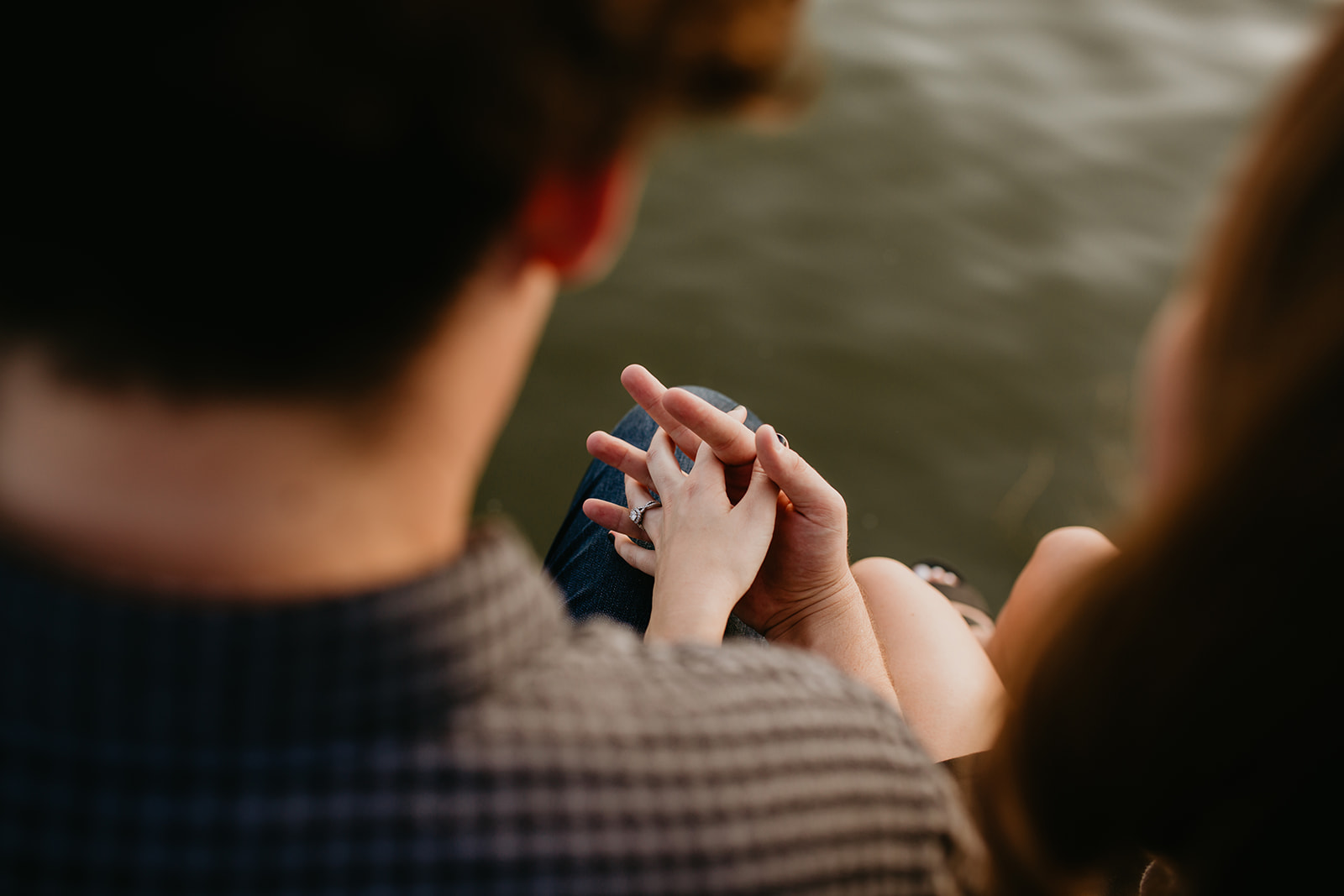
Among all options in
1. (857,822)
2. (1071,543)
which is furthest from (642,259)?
(857,822)

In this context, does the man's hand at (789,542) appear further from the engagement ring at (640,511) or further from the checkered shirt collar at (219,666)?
the checkered shirt collar at (219,666)

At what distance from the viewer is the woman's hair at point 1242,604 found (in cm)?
46

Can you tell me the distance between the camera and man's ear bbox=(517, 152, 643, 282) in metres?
0.42

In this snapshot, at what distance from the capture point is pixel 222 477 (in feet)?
1.31

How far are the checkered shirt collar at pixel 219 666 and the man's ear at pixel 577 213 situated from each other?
0.17m

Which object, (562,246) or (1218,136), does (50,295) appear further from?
(1218,136)

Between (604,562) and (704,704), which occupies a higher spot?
(704,704)

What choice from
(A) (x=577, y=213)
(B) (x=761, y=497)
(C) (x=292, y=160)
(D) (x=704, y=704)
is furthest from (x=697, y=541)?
(C) (x=292, y=160)

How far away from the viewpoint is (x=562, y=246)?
0.46 m

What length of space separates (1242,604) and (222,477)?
53 cm

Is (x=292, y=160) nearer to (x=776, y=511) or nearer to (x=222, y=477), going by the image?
(x=222, y=477)

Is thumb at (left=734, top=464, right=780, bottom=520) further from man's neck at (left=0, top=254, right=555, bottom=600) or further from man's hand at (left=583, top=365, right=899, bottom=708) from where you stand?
man's neck at (left=0, top=254, right=555, bottom=600)

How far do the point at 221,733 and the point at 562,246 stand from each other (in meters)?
0.27

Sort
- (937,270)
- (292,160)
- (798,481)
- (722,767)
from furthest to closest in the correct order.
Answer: (937,270) → (798,481) → (722,767) → (292,160)
